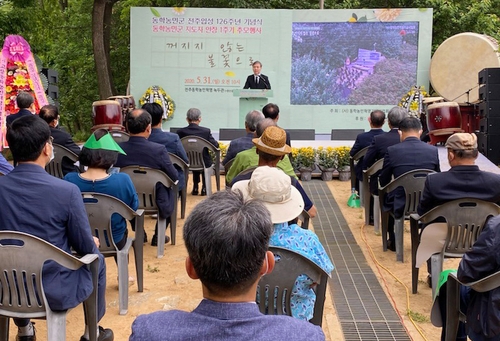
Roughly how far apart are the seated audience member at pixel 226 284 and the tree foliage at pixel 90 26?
1304 centimetres

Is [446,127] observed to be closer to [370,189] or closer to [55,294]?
[370,189]

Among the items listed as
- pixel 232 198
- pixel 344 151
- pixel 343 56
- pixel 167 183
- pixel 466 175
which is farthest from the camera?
pixel 343 56

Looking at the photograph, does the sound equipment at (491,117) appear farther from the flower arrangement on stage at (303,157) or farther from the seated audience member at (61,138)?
the seated audience member at (61,138)

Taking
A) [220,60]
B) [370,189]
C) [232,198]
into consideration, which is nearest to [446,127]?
[370,189]

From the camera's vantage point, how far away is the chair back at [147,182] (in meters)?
5.49

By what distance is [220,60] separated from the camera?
15.2 meters

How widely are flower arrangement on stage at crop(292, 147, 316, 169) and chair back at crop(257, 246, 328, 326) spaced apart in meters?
7.30

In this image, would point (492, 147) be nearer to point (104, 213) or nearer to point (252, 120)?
point (252, 120)

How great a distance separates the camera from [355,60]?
1510cm

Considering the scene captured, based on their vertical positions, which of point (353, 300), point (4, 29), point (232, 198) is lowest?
point (353, 300)

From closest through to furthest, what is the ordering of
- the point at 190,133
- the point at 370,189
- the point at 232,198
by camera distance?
1. the point at 232,198
2. the point at 370,189
3. the point at 190,133

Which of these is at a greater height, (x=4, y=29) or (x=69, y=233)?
(x=4, y=29)

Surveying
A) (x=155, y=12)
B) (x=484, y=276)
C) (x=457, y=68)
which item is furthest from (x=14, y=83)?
(x=484, y=276)

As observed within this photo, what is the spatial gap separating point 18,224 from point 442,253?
263cm
